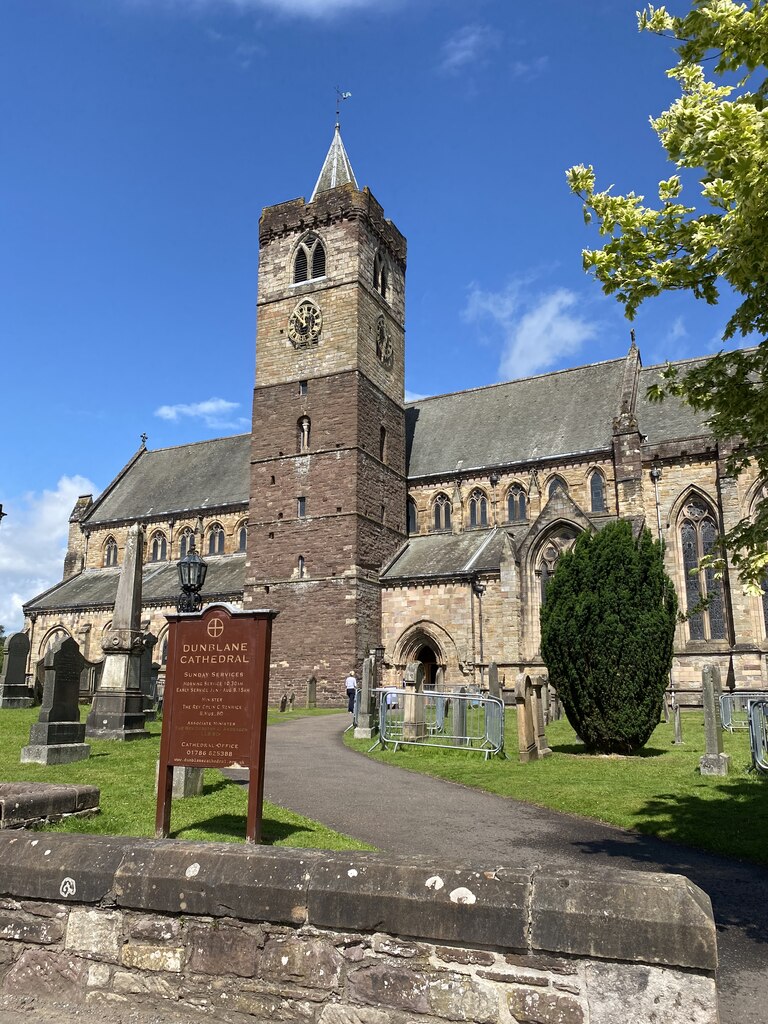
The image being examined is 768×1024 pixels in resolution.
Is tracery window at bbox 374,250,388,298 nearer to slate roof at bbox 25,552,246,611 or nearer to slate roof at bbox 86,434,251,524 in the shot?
slate roof at bbox 86,434,251,524

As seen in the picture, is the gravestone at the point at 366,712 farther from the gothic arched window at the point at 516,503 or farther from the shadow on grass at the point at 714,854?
the gothic arched window at the point at 516,503

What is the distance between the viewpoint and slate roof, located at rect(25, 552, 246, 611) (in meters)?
35.4

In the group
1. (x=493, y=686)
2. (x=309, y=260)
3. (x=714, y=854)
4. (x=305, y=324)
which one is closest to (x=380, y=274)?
(x=309, y=260)

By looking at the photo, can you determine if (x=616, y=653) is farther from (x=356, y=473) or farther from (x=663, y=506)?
(x=356, y=473)

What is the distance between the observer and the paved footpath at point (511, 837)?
4867 mm

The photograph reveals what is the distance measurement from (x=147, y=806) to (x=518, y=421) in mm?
30016

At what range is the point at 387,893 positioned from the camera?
3.52 meters

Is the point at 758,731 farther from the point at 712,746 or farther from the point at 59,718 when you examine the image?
the point at 59,718

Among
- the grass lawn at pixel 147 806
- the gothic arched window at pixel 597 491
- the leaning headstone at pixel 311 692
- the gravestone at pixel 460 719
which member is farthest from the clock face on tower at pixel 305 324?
the grass lawn at pixel 147 806

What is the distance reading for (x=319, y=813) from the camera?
30.3ft

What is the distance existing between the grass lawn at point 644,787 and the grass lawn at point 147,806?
3696 mm

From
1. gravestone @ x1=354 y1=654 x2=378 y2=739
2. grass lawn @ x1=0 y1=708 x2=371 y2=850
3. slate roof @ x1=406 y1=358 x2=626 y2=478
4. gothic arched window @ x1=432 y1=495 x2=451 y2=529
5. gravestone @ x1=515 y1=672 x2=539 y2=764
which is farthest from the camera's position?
gothic arched window @ x1=432 y1=495 x2=451 y2=529

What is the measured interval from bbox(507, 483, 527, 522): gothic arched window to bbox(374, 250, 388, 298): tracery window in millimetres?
11282

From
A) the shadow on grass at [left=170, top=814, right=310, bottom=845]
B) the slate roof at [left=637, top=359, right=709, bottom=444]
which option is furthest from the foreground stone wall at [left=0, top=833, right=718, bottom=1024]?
the slate roof at [left=637, top=359, right=709, bottom=444]
